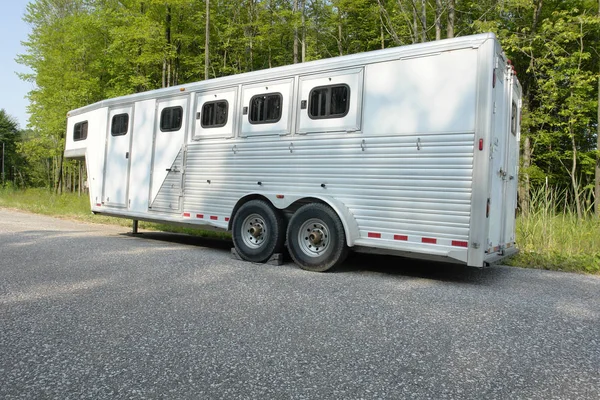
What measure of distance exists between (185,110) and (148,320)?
16.1 ft

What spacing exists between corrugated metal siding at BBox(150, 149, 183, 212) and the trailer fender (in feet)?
4.89

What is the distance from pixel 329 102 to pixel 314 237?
1914 mm

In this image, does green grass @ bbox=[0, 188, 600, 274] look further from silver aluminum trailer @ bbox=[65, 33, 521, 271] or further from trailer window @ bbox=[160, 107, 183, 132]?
trailer window @ bbox=[160, 107, 183, 132]

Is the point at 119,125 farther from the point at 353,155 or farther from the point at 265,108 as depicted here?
the point at 353,155

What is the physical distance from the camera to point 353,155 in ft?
18.6

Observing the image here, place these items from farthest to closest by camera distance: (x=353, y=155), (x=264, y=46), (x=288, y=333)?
1. (x=264, y=46)
2. (x=353, y=155)
3. (x=288, y=333)

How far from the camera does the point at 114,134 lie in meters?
9.07

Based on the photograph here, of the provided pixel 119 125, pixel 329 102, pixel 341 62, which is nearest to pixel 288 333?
pixel 329 102

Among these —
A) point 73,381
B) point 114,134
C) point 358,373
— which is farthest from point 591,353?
point 114,134

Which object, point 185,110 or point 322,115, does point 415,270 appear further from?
point 185,110

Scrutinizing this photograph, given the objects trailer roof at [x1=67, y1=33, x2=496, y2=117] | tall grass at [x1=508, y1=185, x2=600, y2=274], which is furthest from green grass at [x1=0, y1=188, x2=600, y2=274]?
trailer roof at [x1=67, y1=33, x2=496, y2=117]

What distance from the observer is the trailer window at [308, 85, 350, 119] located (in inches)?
228

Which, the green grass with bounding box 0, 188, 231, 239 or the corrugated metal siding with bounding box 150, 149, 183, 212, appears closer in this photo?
the corrugated metal siding with bounding box 150, 149, 183, 212

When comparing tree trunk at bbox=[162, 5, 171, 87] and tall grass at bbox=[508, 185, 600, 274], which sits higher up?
tree trunk at bbox=[162, 5, 171, 87]
